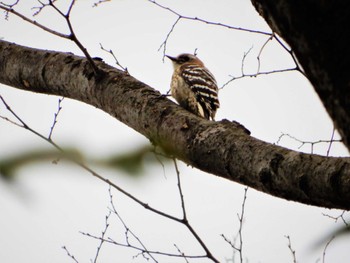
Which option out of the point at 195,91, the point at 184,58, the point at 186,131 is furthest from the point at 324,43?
the point at 184,58

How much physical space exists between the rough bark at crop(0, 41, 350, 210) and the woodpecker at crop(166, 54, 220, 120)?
3781 mm

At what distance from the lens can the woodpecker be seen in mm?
7797

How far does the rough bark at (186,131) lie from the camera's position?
75.2 inches

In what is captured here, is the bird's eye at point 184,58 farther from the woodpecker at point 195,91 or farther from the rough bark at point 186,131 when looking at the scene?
the rough bark at point 186,131

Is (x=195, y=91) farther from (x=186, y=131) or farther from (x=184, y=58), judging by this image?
(x=186, y=131)

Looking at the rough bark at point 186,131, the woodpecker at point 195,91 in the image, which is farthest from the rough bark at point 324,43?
the woodpecker at point 195,91

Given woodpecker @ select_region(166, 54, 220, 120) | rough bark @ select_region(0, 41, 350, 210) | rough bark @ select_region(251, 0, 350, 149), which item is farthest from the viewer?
woodpecker @ select_region(166, 54, 220, 120)

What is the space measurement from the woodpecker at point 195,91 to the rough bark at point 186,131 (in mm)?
3781

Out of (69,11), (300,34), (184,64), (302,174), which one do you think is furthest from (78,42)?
(184,64)

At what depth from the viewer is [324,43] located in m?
0.78

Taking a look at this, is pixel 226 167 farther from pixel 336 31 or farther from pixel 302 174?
pixel 336 31

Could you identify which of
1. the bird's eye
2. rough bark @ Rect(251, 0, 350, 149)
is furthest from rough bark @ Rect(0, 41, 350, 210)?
the bird's eye

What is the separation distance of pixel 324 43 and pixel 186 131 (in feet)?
6.27

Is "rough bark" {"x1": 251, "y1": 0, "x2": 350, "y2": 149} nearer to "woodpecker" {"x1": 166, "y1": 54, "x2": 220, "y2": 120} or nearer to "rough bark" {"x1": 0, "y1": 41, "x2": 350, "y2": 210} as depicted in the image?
"rough bark" {"x1": 0, "y1": 41, "x2": 350, "y2": 210}
